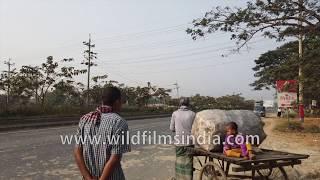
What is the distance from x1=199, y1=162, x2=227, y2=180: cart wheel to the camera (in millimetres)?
8065

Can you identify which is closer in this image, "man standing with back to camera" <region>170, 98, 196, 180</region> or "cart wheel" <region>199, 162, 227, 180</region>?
"cart wheel" <region>199, 162, 227, 180</region>

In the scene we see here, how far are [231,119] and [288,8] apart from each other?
5.96m

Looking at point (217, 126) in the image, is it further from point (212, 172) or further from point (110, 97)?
point (110, 97)

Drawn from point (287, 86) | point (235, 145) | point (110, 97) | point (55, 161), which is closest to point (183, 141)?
point (235, 145)

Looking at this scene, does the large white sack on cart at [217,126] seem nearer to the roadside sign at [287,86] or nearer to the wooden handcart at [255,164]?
the wooden handcart at [255,164]

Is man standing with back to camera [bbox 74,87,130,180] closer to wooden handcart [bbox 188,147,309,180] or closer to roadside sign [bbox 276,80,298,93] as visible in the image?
wooden handcart [bbox 188,147,309,180]

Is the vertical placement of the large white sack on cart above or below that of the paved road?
above

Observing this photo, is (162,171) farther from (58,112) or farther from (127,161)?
(58,112)

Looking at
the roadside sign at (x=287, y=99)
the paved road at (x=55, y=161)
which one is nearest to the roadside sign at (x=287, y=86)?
the roadside sign at (x=287, y=99)

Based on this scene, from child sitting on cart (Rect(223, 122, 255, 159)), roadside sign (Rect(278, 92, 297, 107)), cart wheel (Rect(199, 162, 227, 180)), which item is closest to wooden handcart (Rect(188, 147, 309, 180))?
cart wheel (Rect(199, 162, 227, 180))

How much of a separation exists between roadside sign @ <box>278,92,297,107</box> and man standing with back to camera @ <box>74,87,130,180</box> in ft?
80.0

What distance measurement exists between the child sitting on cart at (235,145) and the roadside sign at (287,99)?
20317 millimetres

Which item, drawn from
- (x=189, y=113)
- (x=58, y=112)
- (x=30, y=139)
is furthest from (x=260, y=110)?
(x=189, y=113)

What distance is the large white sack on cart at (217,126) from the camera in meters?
8.56
